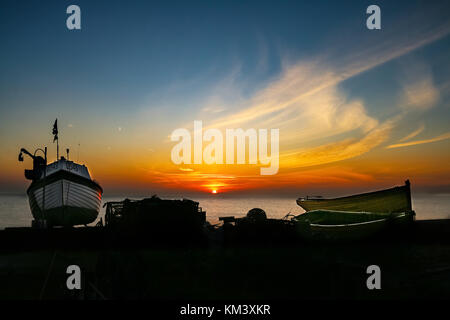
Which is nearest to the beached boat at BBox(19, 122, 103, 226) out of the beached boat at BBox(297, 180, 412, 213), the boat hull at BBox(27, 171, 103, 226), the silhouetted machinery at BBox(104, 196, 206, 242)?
the boat hull at BBox(27, 171, 103, 226)

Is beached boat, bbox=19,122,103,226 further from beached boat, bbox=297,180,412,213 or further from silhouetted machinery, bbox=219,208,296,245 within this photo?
beached boat, bbox=297,180,412,213

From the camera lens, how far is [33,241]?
21.8m

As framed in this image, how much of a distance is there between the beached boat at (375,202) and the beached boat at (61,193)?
25785mm

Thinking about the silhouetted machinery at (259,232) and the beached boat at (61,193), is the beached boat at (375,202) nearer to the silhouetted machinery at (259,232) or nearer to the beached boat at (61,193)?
the silhouetted machinery at (259,232)

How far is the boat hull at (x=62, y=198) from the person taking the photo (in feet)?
114

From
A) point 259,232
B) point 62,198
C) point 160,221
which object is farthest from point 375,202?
point 62,198

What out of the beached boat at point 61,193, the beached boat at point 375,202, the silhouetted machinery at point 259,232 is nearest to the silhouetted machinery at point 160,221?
the silhouetted machinery at point 259,232

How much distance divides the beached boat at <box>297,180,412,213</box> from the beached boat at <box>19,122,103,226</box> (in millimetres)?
25785

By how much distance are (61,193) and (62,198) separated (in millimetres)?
552

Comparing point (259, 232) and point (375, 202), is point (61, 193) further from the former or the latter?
point (375, 202)

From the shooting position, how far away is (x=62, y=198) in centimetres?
3459

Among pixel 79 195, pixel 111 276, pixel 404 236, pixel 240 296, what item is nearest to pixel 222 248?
pixel 240 296

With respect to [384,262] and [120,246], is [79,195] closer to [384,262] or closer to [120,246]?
[120,246]

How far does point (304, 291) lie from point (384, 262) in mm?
6214
